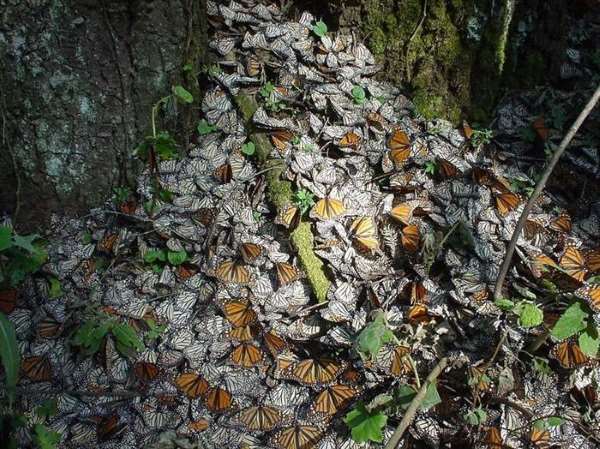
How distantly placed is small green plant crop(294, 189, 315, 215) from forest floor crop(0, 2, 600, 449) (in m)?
0.03

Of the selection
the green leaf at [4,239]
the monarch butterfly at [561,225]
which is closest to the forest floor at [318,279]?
the monarch butterfly at [561,225]

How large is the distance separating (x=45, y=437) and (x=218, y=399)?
1032 mm

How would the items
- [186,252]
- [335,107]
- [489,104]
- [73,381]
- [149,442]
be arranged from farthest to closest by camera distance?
[489,104]
[335,107]
[186,252]
[73,381]
[149,442]

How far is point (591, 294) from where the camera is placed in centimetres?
373

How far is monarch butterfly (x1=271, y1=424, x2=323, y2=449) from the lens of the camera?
3.42m

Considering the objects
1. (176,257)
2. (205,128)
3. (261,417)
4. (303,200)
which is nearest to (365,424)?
(261,417)

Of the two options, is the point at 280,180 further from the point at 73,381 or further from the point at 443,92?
the point at 73,381

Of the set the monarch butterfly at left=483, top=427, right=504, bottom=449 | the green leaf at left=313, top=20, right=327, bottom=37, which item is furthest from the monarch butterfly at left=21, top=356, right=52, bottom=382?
the green leaf at left=313, top=20, right=327, bottom=37

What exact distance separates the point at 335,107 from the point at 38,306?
2.54 metres

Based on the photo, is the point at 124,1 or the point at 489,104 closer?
the point at 124,1

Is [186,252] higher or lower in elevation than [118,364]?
higher

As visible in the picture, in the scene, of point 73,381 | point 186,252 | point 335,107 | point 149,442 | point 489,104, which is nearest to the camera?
point 149,442

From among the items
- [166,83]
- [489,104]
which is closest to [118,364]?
[166,83]

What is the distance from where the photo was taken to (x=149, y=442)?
11.0 ft
